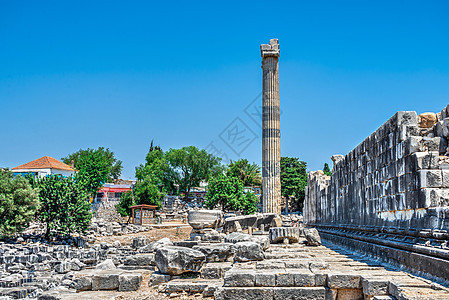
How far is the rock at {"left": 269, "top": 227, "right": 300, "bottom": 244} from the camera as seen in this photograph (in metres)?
12.8

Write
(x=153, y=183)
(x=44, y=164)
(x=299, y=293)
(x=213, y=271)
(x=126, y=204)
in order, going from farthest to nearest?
(x=44, y=164), (x=153, y=183), (x=126, y=204), (x=213, y=271), (x=299, y=293)

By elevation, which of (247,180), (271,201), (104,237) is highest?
(247,180)

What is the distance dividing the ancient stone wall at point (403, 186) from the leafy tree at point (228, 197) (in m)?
27.1

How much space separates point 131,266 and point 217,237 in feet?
15.8

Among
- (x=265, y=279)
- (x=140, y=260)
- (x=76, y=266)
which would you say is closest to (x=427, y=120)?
(x=265, y=279)

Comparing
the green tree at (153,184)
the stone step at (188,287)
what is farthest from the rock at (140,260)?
the green tree at (153,184)

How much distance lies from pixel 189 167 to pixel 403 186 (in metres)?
47.2

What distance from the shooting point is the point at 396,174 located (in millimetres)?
8016

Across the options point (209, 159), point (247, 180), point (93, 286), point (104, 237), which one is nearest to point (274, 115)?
point (104, 237)

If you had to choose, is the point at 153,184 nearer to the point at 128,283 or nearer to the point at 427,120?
the point at 128,283

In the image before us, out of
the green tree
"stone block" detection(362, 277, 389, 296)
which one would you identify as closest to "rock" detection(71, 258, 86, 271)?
"stone block" detection(362, 277, 389, 296)

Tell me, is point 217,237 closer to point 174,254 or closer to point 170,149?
point 174,254

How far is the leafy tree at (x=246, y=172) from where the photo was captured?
202 feet

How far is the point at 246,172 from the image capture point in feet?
203
